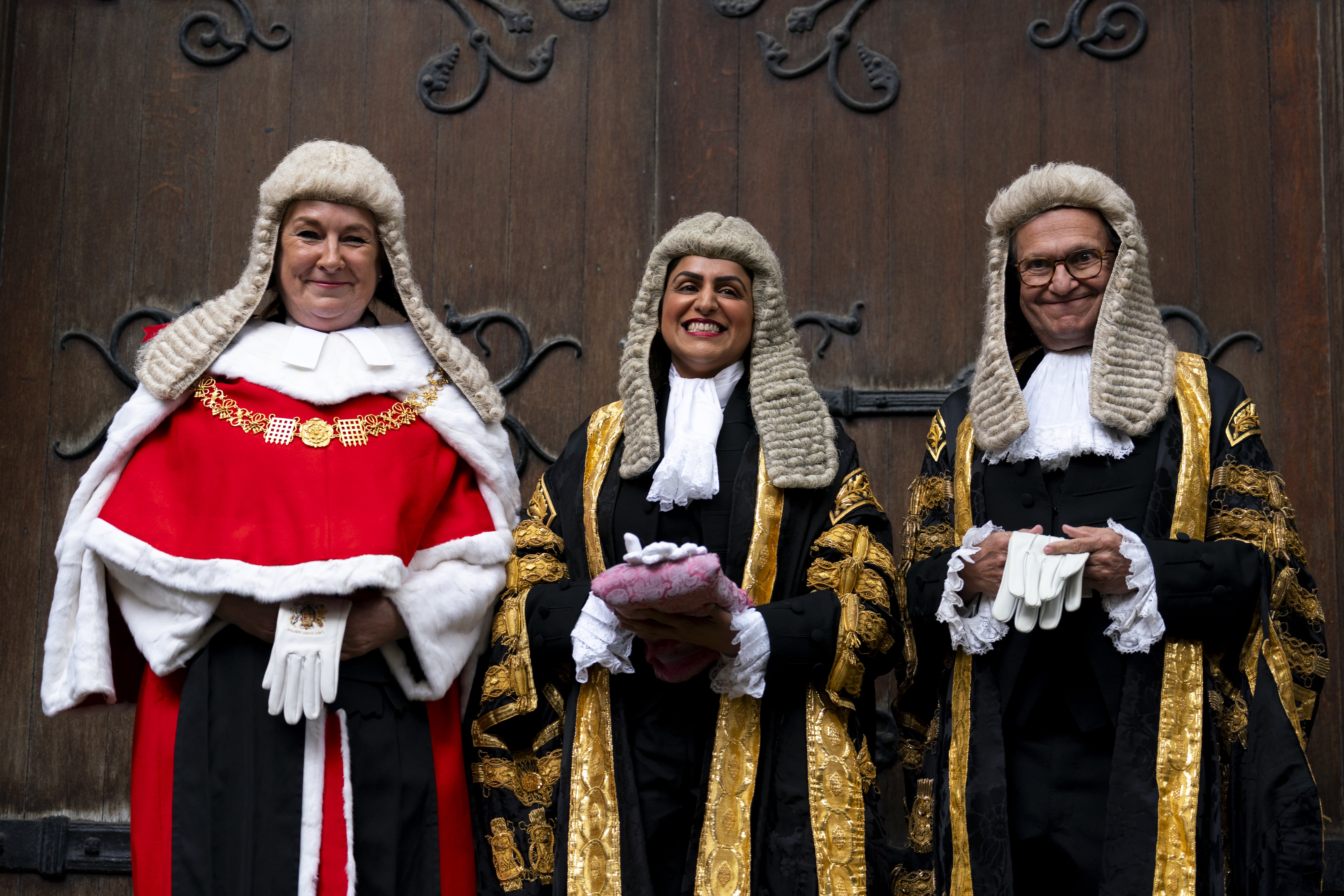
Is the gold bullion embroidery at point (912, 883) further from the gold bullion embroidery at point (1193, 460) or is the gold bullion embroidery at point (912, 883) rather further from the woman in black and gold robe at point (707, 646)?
the gold bullion embroidery at point (1193, 460)

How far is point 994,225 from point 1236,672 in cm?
114

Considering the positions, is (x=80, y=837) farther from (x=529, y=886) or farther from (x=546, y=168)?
(x=546, y=168)

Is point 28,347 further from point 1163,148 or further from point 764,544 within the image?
point 1163,148

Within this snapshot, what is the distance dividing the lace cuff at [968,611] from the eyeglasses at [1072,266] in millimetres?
604

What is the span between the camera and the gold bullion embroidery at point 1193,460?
2.98 m

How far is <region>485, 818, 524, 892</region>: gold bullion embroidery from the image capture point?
3129 mm

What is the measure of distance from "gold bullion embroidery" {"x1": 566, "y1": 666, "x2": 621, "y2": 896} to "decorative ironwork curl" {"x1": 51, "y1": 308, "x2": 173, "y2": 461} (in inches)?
84.0

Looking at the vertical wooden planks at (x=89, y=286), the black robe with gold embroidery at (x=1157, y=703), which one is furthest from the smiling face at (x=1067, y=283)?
the vertical wooden planks at (x=89, y=286)

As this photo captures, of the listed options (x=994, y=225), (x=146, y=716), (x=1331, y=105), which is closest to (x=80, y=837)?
(x=146, y=716)

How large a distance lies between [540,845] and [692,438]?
3.18 ft

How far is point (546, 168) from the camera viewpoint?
448 cm

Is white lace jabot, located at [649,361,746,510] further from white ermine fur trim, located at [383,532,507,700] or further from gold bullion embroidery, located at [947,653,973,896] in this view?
gold bullion embroidery, located at [947,653,973,896]

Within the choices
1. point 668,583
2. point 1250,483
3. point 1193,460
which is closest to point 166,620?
point 668,583

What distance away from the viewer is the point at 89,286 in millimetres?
4523
